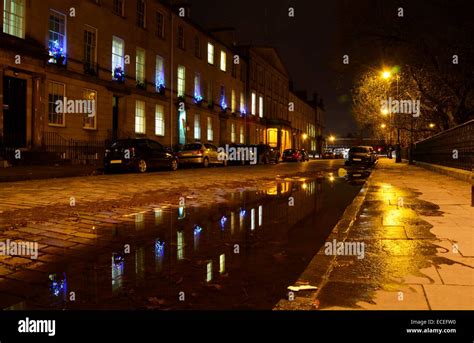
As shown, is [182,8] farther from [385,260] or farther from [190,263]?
[385,260]

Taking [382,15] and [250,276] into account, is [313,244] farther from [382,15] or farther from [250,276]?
[382,15]

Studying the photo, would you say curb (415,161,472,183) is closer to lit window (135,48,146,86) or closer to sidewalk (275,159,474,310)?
sidewalk (275,159,474,310)

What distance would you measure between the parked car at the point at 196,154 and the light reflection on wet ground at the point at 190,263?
19.1 meters

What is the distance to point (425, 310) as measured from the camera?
3.54 meters

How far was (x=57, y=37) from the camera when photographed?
24156mm

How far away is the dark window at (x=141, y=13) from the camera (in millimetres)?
31375

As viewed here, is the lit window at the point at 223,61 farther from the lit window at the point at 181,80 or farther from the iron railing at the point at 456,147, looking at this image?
the iron railing at the point at 456,147

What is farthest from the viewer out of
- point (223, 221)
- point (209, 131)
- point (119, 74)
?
point (209, 131)

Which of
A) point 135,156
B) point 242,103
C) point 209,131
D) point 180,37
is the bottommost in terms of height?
point 135,156

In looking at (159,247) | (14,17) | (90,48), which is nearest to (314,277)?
(159,247)

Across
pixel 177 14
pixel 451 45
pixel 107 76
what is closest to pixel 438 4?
pixel 451 45

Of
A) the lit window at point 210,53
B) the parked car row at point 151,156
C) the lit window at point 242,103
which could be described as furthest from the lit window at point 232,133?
the parked car row at point 151,156

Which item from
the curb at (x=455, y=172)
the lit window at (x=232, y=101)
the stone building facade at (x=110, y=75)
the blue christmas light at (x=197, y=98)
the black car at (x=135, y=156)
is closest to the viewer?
the curb at (x=455, y=172)

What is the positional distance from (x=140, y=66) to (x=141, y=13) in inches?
146
